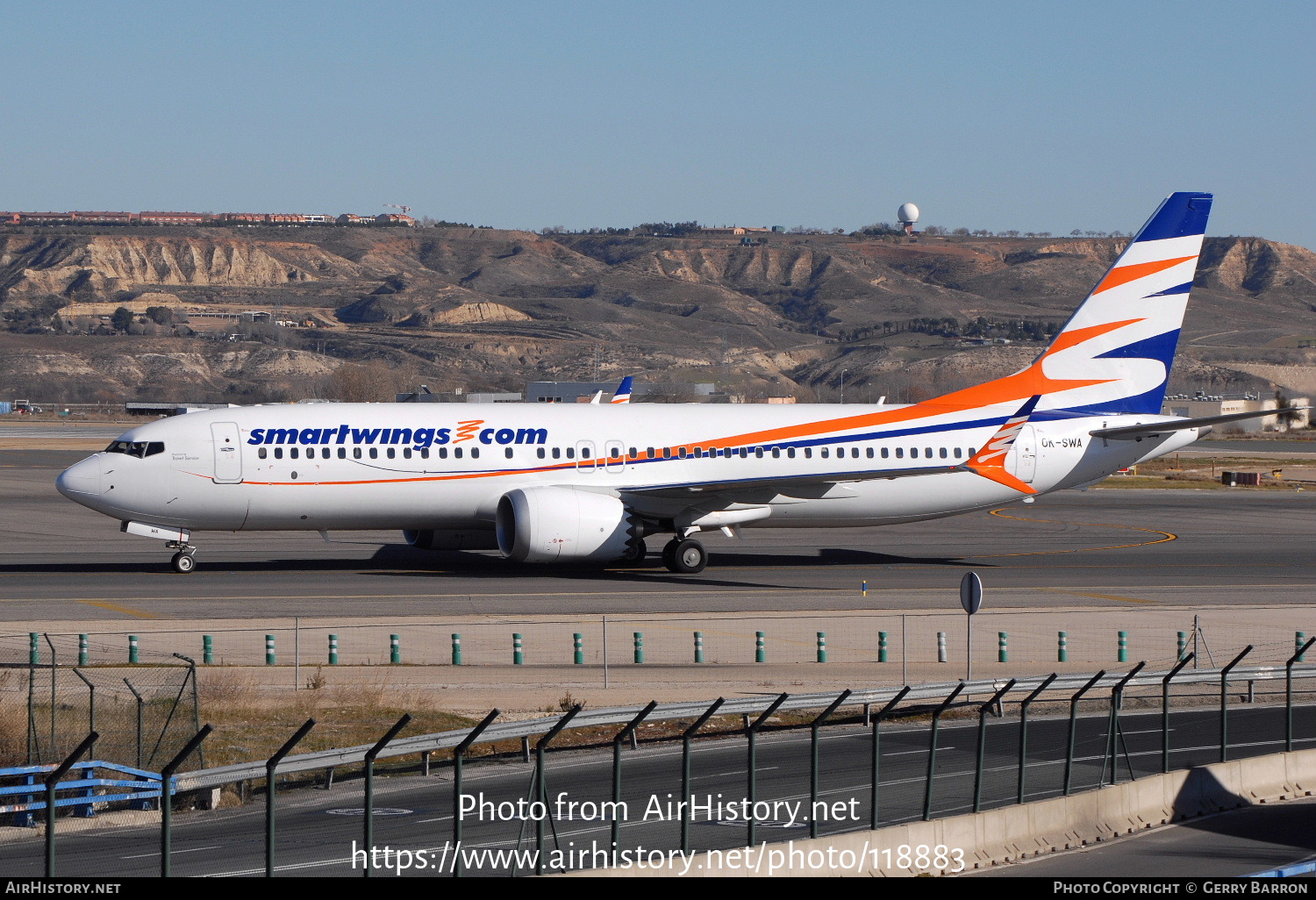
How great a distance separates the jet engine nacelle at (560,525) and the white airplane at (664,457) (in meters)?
0.05

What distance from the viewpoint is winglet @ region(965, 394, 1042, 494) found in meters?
46.2

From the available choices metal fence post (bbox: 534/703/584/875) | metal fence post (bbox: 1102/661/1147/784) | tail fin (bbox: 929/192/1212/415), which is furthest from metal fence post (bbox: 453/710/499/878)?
tail fin (bbox: 929/192/1212/415)

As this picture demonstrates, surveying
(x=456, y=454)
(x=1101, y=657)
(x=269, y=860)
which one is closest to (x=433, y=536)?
(x=456, y=454)

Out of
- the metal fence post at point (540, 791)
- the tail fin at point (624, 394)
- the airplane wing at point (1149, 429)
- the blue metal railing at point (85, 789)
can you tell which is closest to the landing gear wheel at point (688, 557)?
the tail fin at point (624, 394)

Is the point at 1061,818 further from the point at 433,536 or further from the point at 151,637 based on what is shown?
the point at 433,536

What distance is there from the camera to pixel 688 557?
43.5 metres

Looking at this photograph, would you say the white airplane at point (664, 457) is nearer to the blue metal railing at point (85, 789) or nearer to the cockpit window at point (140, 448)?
the cockpit window at point (140, 448)

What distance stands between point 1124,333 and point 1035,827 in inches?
1302

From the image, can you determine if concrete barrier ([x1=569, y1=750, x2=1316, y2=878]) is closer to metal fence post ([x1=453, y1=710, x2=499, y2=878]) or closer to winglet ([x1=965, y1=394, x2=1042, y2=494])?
metal fence post ([x1=453, y1=710, x2=499, y2=878])

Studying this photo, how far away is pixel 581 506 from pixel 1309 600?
19.8 metres

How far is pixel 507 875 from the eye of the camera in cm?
1361

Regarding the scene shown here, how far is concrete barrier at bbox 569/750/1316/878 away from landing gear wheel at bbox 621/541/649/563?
76.9 ft

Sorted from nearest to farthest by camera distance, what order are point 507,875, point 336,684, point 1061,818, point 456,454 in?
point 507,875 < point 1061,818 < point 336,684 < point 456,454
